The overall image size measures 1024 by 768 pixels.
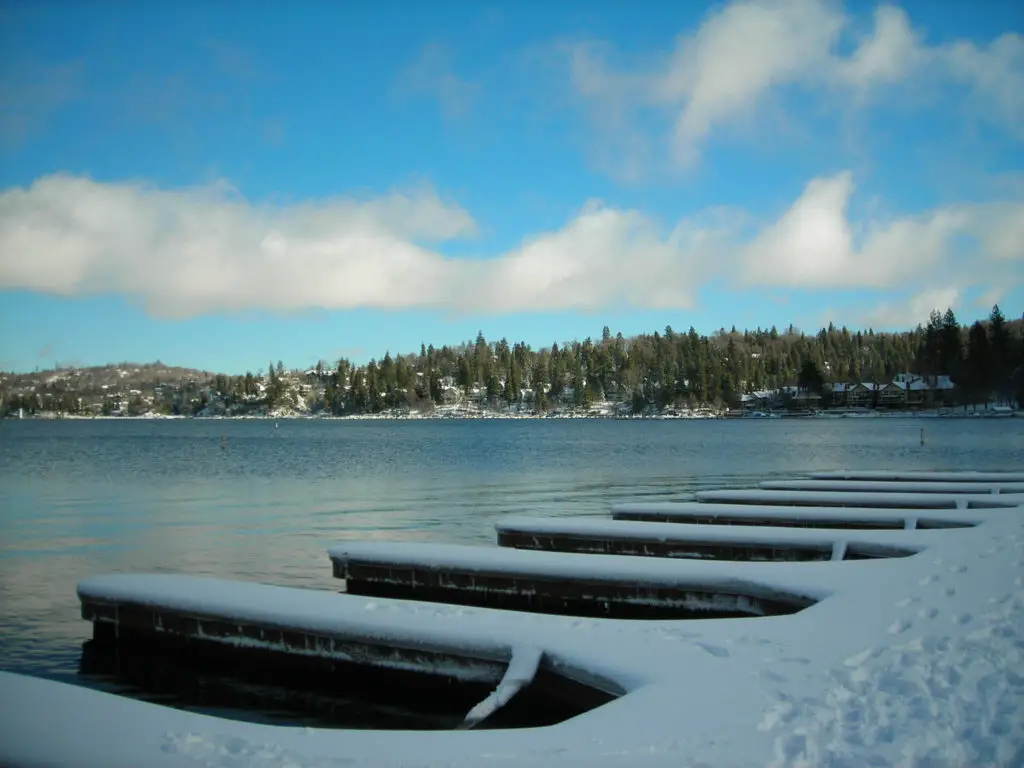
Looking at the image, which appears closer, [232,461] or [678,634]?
[678,634]

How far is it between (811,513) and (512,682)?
12745 mm

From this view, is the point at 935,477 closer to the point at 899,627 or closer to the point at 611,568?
the point at 611,568

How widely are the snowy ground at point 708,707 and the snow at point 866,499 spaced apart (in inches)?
489

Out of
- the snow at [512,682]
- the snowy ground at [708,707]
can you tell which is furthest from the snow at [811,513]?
the snow at [512,682]

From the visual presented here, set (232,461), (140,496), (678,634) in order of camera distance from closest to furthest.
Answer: (678,634) < (140,496) < (232,461)

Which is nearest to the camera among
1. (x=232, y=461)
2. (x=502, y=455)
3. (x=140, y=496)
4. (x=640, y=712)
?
(x=640, y=712)

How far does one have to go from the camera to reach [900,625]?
7.58 meters

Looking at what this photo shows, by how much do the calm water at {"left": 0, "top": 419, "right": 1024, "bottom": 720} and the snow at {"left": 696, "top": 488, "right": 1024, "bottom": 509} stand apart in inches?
172

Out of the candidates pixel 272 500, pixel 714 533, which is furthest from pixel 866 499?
pixel 272 500

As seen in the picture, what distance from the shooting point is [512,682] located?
7000 millimetres

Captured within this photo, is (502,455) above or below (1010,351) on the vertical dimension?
below

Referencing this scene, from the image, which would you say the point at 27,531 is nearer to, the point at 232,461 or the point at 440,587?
the point at 440,587

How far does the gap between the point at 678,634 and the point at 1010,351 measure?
450 feet

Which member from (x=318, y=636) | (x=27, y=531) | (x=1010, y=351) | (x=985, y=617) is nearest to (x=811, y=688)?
(x=985, y=617)
